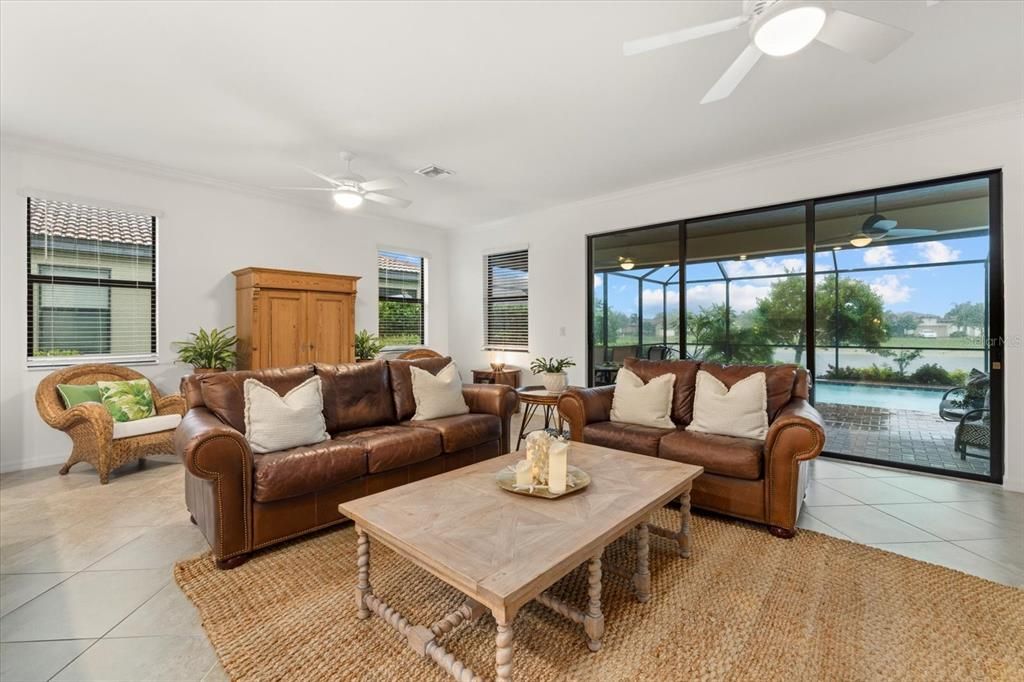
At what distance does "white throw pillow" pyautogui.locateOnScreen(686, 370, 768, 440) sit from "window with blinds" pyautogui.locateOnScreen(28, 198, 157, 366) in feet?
16.7

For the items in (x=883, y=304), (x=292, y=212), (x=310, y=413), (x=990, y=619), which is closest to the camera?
(x=990, y=619)

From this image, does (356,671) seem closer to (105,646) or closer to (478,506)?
(478,506)

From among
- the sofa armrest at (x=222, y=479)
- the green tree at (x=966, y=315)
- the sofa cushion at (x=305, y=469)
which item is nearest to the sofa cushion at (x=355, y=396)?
the sofa cushion at (x=305, y=469)

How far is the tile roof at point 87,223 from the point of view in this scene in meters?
3.89

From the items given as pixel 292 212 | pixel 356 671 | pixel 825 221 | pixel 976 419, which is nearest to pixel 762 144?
pixel 825 221

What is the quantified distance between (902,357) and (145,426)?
6359 mm

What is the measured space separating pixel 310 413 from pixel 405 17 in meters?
2.26

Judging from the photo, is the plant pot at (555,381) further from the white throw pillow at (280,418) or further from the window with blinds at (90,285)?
the window with blinds at (90,285)

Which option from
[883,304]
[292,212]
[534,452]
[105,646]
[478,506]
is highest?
[292,212]

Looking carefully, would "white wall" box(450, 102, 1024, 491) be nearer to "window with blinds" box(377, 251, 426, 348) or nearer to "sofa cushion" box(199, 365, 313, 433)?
"window with blinds" box(377, 251, 426, 348)

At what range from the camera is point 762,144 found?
386cm

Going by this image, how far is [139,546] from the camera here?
7.89ft

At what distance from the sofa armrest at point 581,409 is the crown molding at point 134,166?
13.5 ft

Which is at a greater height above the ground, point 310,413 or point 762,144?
point 762,144
